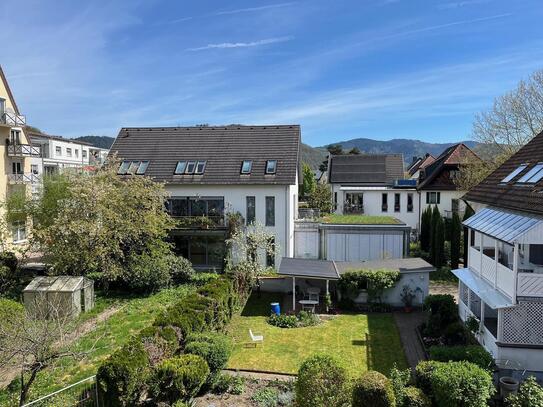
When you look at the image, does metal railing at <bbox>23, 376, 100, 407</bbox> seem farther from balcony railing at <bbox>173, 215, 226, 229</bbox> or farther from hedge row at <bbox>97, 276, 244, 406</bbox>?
balcony railing at <bbox>173, 215, 226, 229</bbox>

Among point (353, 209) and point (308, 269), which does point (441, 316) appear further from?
point (353, 209)

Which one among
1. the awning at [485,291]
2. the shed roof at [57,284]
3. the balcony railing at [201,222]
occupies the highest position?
the balcony railing at [201,222]

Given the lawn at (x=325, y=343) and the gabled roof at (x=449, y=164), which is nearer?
the lawn at (x=325, y=343)

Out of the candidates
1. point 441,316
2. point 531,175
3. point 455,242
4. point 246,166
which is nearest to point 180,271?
point 246,166

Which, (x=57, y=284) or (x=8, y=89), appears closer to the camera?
(x=57, y=284)

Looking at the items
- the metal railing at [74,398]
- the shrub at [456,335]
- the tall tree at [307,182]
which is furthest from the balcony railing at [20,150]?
the tall tree at [307,182]

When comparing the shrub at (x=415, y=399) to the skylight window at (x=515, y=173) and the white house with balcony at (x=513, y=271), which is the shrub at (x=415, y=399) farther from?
the skylight window at (x=515, y=173)

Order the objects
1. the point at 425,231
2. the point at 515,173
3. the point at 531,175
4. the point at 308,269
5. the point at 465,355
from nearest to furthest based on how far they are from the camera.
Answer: the point at 465,355 < the point at 531,175 < the point at 515,173 < the point at 308,269 < the point at 425,231

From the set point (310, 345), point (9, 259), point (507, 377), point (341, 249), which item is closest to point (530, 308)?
point (507, 377)
